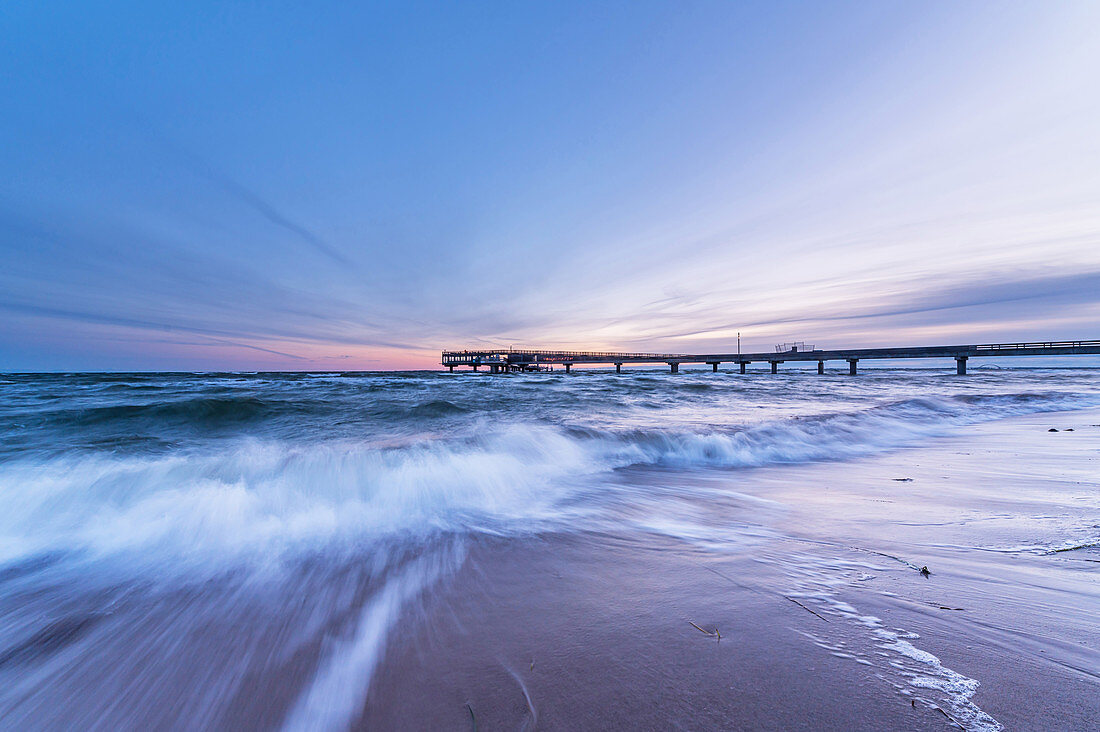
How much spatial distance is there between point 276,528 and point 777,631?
12.0ft

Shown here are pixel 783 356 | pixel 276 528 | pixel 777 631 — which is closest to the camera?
pixel 777 631

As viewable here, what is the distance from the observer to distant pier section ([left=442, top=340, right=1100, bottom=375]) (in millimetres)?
41938

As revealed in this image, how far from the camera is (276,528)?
334 centimetres

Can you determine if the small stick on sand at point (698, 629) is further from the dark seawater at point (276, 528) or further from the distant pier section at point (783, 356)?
the distant pier section at point (783, 356)

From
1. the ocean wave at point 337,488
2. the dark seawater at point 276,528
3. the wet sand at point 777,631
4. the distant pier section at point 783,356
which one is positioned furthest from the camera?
the distant pier section at point 783,356

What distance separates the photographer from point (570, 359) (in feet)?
238

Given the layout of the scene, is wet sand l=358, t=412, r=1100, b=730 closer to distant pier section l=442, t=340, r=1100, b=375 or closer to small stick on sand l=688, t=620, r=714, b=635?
small stick on sand l=688, t=620, r=714, b=635

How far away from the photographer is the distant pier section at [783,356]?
41938 mm

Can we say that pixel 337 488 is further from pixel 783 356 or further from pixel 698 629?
pixel 783 356

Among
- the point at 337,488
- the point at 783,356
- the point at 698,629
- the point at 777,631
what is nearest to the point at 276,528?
the point at 337,488


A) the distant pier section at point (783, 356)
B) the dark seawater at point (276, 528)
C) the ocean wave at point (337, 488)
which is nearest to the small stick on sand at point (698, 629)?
the dark seawater at point (276, 528)

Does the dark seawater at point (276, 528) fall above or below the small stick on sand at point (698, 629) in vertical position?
below

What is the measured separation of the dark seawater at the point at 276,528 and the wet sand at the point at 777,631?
194 millimetres

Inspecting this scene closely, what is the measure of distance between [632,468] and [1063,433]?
799 centimetres
